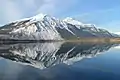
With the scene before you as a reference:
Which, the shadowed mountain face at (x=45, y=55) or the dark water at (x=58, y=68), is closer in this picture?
the dark water at (x=58, y=68)

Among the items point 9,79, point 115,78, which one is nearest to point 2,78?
point 9,79

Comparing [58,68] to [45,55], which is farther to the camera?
[45,55]

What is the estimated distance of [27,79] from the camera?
21.5 metres

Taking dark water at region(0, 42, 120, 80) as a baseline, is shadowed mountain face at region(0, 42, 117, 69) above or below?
above

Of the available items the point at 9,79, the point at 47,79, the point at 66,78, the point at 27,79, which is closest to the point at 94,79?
the point at 66,78

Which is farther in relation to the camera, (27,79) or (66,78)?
(66,78)

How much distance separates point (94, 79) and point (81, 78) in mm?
1137

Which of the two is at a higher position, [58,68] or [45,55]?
[45,55]

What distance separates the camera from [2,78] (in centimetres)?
2214

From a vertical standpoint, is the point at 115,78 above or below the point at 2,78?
below

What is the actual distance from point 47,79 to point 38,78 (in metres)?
0.85

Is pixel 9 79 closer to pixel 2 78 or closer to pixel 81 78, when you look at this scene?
pixel 2 78

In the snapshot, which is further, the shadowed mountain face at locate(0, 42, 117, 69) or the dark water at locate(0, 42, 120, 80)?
the shadowed mountain face at locate(0, 42, 117, 69)

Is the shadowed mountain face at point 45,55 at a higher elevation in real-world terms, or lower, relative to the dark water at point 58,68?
higher
